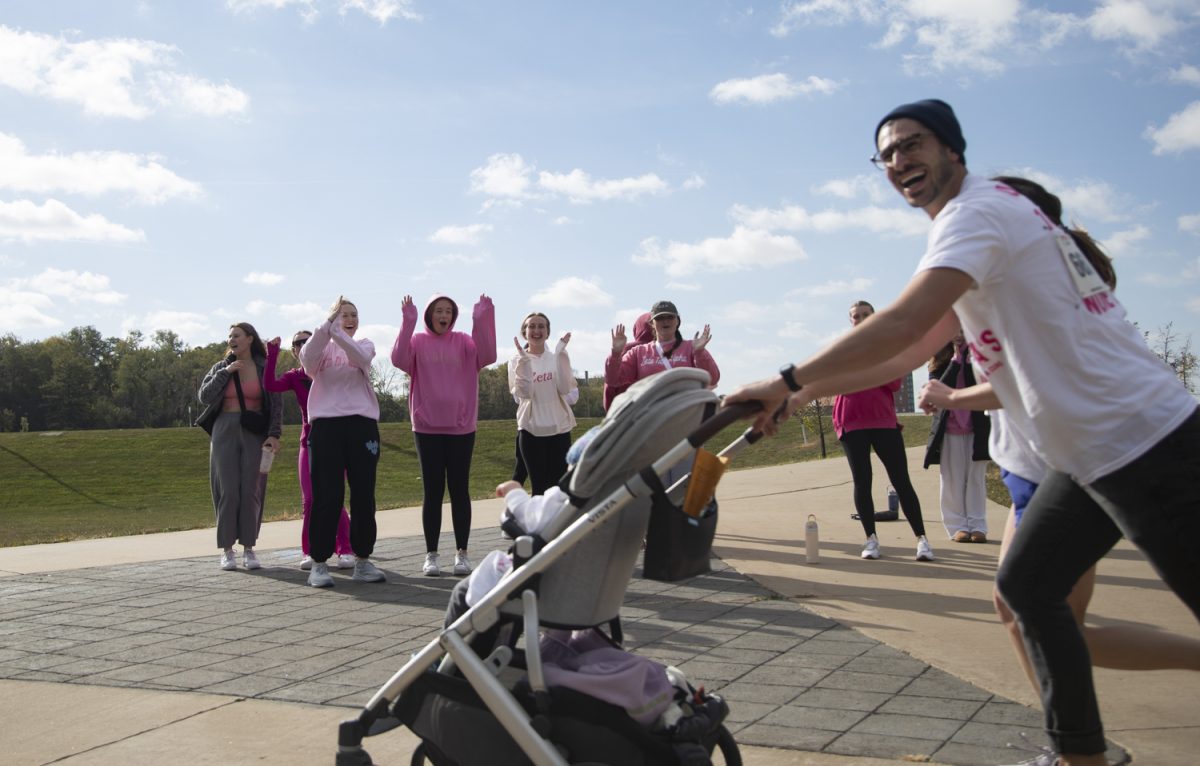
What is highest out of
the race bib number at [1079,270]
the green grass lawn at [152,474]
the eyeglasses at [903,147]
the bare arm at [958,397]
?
the eyeglasses at [903,147]

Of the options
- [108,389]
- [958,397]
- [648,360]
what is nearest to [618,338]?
[648,360]

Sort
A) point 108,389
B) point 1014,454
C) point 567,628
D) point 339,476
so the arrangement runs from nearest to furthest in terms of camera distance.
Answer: point 567,628 < point 1014,454 < point 339,476 < point 108,389

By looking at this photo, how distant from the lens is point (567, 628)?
9.78ft

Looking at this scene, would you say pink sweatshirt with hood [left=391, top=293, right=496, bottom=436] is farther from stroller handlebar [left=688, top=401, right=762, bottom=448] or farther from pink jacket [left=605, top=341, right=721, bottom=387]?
stroller handlebar [left=688, top=401, right=762, bottom=448]

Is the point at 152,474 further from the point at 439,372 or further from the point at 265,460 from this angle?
the point at 439,372

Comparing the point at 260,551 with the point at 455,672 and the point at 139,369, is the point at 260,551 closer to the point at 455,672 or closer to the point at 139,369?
the point at 455,672

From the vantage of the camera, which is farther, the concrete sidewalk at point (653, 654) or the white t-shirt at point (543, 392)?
the white t-shirt at point (543, 392)

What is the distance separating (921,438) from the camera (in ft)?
105

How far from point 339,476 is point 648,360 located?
2.53m

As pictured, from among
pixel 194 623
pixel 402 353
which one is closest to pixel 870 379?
pixel 194 623

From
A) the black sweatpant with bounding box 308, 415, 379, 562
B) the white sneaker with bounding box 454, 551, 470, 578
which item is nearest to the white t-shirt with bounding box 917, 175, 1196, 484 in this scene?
the black sweatpant with bounding box 308, 415, 379, 562

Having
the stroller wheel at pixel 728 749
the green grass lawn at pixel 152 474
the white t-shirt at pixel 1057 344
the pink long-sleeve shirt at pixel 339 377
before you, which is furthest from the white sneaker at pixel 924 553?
the green grass lawn at pixel 152 474

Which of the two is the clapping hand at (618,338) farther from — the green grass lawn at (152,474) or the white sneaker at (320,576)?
the green grass lawn at (152,474)

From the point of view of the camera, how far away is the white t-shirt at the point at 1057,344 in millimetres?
2510
